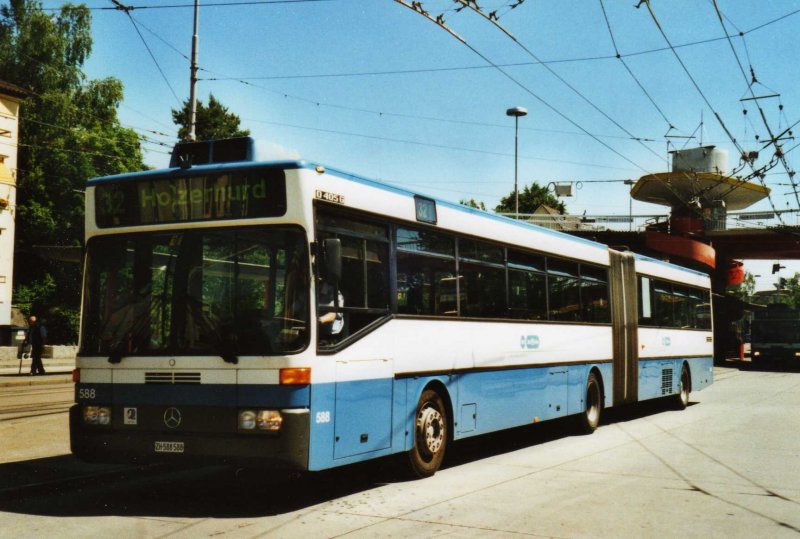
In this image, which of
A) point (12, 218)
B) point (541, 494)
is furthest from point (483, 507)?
point (12, 218)

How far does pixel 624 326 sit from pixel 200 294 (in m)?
10.8

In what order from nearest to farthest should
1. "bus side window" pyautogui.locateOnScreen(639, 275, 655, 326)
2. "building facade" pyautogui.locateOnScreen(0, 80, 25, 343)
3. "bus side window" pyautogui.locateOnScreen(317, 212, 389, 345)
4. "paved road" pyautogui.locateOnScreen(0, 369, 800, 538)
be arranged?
1. "paved road" pyautogui.locateOnScreen(0, 369, 800, 538)
2. "bus side window" pyautogui.locateOnScreen(317, 212, 389, 345)
3. "bus side window" pyautogui.locateOnScreen(639, 275, 655, 326)
4. "building facade" pyautogui.locateOnScreen(0, 80, 25, 343)

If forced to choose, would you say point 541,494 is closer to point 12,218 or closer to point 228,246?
point 228,246

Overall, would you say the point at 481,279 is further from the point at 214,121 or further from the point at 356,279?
the point at 214,121

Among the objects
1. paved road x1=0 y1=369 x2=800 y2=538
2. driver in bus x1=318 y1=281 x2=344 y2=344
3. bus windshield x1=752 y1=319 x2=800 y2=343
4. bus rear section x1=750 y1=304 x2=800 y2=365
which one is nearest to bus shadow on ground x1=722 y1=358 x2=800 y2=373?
bus rear section x1=750 y1=304 x2=800 y2=365

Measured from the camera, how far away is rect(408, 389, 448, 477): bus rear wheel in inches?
380

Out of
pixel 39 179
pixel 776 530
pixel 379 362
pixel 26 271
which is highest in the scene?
pixel 39 179

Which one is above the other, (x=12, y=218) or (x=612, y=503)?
(x=12, y=218)

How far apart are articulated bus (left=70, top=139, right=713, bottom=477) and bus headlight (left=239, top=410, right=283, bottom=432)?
1cm

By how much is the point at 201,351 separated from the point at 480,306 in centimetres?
443

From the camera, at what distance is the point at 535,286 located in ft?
43.0

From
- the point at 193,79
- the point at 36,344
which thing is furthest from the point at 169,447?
the point at 36,344

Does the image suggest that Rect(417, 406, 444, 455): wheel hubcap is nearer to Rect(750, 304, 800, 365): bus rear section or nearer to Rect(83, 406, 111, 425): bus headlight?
Rect(83, 406, 111, 425): bus headlight

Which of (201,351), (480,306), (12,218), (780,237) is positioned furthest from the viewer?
(780,237)
